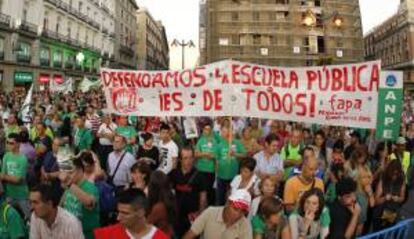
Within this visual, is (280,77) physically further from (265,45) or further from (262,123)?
(265,45)

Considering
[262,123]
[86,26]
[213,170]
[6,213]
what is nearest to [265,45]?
[86,26]

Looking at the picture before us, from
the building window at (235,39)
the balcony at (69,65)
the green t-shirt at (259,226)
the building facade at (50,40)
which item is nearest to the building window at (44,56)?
the building facade at (50,40)

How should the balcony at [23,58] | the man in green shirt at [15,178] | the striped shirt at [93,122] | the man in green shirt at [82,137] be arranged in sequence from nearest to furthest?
1. the man in green shirt at [15,178]
2. the man in green shirt at [82,137]
3. the striped shirt at [93,122]
4. the balcony at [23,58]

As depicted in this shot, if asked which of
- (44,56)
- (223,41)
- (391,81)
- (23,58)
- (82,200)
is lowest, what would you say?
(82,200)

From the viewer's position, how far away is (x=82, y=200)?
537 cm

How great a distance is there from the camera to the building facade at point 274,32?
57.3m

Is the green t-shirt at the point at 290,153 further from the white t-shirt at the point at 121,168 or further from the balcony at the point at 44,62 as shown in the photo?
the balcony at the point at 44,62

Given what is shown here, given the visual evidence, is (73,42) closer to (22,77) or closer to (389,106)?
(22,77)

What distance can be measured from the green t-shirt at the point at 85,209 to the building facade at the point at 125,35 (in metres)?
70.8

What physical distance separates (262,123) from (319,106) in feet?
17.2

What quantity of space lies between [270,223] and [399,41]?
85.7 m

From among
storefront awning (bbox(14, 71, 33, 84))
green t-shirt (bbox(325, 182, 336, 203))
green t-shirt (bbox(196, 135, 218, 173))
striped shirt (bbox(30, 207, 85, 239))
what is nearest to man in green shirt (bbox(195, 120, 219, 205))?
green t-shirt (bbox(196, 135, 218, 173))

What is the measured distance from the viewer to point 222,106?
804 centimetres

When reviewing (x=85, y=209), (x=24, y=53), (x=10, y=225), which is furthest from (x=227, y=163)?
(x=24, y=53)
